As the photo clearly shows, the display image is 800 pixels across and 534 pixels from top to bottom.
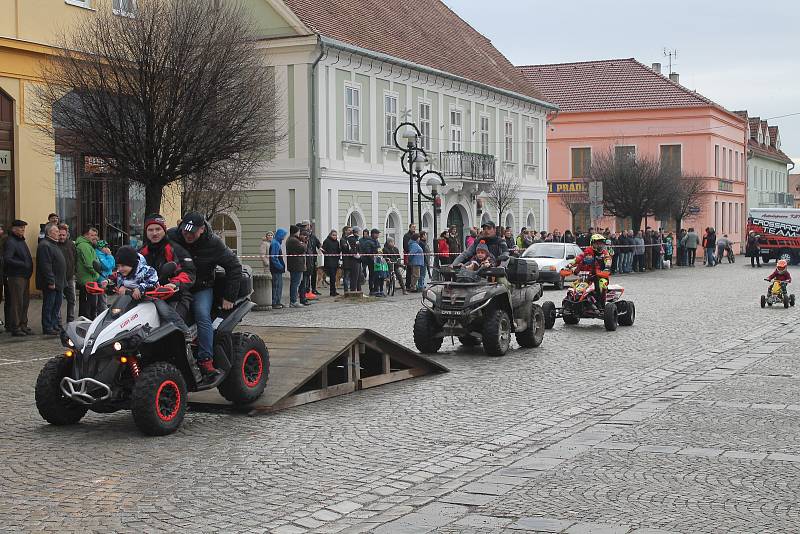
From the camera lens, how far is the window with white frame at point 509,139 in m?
52.1

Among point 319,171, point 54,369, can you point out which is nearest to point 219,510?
point 54,369

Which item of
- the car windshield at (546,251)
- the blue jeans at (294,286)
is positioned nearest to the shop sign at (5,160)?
the blue jeans at (294,286)

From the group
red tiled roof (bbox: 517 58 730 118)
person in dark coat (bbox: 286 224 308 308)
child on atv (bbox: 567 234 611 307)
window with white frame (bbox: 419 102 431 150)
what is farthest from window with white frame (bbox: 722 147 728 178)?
child on atv (bbox: 567 234 611 307)

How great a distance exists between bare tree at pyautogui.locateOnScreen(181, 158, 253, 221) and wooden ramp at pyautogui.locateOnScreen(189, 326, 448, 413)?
1187 cm

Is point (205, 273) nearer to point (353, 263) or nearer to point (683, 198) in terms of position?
point (353, 263)

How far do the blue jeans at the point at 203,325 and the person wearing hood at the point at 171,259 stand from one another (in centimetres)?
7

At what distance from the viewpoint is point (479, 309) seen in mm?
15734

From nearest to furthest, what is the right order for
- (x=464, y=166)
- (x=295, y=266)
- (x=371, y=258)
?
(x=295, y=266) < (x=371, y=258) < (x=464, y=166)

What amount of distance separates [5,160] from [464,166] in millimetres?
24474

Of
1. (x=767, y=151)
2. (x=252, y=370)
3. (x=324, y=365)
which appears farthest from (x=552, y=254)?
(x=767, y=151)

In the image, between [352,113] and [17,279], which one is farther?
[352,113]

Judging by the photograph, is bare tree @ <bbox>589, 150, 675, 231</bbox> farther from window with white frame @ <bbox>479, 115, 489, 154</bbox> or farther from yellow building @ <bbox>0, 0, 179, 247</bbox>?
yellow building @ <bbox>0, 0, 179, 247</bbox>

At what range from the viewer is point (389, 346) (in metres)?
13.1

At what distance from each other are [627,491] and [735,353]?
9.18 meters
